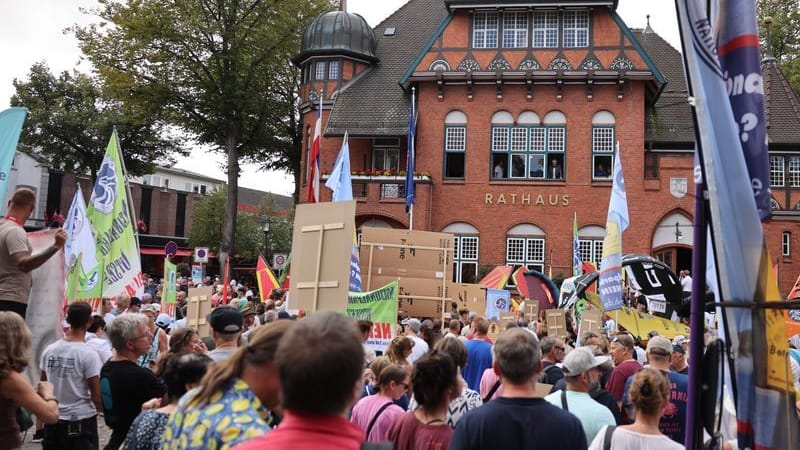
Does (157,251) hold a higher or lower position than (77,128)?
lower

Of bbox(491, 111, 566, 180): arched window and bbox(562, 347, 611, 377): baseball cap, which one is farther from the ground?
bbox(491, 111, 566, 180): arched window

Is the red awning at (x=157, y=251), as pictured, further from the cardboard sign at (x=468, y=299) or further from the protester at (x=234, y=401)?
the protester at (x=234, y=401)

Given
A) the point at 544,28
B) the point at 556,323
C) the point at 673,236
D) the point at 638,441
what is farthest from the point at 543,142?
the point at 638,441

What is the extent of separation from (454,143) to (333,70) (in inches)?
312

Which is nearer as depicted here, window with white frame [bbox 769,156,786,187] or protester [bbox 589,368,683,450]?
protester [bbox 589,368,683,450]

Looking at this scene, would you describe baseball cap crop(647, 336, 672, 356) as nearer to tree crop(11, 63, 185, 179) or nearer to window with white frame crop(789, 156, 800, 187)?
window with white frame crop(789, 156, 800, 187)

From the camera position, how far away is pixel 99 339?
8.75 meters

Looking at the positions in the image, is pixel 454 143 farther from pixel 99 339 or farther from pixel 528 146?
pixel 99 339

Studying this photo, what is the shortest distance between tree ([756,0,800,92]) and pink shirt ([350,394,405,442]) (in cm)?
4292

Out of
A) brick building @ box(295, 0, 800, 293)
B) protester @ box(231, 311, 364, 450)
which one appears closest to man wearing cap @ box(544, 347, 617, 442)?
protester @ box(231, 311, 364, 450)

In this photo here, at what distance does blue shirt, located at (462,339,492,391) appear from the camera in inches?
355

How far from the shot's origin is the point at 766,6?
4441 cm

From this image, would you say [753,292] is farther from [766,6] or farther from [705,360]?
[766,6]

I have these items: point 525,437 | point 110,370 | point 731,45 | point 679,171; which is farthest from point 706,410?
point 679,171
